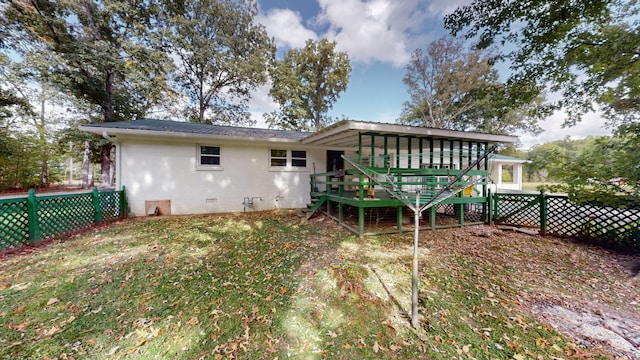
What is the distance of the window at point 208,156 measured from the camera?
7855 millimetres

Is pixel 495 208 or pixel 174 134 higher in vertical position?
pixel 174 134

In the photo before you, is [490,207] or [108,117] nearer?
[490,207]

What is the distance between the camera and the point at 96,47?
11.7 meters

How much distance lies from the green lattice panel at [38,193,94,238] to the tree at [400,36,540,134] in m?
19.6

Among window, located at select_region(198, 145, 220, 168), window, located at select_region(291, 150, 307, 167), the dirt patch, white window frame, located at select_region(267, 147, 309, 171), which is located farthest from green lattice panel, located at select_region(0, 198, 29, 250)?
the dirt patch

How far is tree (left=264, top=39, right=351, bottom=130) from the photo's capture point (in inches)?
728

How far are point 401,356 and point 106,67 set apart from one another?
731 inches

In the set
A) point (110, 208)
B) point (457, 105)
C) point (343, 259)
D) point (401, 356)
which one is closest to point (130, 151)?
point (110, 208)

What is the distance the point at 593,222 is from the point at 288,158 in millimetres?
8914

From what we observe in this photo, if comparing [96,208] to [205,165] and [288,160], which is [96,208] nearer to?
[205,165]

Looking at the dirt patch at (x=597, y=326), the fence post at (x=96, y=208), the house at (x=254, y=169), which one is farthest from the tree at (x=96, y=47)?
the dirt patch at (x=597, y=326)

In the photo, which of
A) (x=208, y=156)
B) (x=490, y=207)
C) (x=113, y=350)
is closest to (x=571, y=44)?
(x=490, y=207)

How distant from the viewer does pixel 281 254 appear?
424 centimetres

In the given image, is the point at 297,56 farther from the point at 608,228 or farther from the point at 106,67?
the point at 608,228
